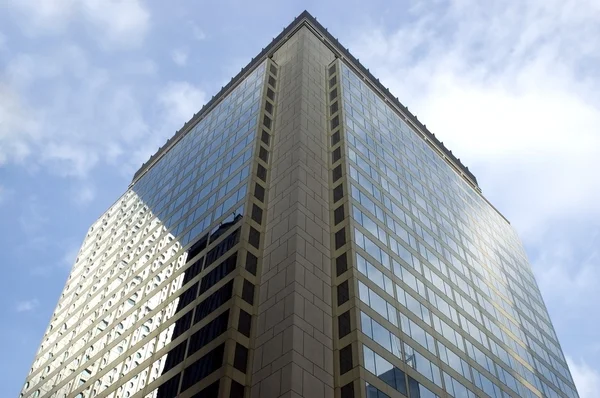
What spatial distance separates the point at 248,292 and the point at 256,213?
378 inches

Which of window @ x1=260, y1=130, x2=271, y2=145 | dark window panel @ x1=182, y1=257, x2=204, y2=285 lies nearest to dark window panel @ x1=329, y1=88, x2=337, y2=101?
window @ x1=260, y1=130, x2=271, y2=145

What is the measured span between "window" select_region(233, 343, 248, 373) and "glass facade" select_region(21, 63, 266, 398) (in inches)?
58.6

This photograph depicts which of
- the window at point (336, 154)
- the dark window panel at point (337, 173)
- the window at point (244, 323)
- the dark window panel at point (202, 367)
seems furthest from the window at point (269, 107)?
the dark window panel at point (202, 367)

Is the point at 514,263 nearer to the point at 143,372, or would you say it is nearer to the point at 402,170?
the point at 402,170

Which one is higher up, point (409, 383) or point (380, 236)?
point (380, 236)

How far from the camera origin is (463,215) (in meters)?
85.3

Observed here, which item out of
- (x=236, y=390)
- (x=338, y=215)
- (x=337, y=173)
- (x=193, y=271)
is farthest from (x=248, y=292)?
(x=337, y=173)

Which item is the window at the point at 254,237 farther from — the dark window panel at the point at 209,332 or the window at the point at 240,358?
the window at the point at 240,358

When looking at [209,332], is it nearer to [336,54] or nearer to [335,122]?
[335,122]

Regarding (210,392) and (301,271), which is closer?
(210,392)

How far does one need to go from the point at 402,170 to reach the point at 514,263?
3038 centimetres

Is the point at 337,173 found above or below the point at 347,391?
above

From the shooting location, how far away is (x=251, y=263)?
51219 mm

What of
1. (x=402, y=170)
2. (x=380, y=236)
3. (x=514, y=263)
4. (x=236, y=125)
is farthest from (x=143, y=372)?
(x=514, y=263)
